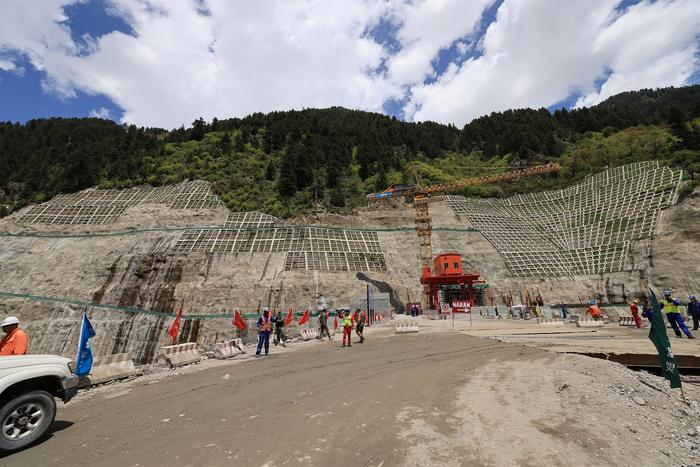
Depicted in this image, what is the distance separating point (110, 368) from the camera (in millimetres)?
11805

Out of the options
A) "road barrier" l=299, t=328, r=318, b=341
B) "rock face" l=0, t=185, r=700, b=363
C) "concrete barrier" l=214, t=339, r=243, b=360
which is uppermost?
"rock face" l=0, t=185, r=700, b=363

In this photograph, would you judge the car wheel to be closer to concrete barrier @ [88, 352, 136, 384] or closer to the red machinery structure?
concrete barrier @ [88, 352, 136, 384]

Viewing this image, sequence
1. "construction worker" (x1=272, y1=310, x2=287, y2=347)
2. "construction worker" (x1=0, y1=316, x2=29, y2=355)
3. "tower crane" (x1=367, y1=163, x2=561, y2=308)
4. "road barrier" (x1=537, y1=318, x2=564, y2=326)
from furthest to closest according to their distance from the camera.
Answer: "tower crane" (x1=367, y1=163, x2=561, y2=308)
"road barrier" (x1=537, y1=318, x2=564, y2=326)
"construction worker" (x1=272, y1=310, x2=287, y2=347)
"construction worker" (x1=0, y1=316, x2=29, y2=355)

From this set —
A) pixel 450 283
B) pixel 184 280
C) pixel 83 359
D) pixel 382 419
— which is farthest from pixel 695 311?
pixel 184 280

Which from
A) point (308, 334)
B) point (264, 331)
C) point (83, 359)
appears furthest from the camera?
point (308, 334)

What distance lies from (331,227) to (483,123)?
262ft

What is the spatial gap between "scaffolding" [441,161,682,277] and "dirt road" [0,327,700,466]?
37.4 metres

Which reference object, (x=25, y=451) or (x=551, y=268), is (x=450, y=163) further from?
(x=25, y=451)

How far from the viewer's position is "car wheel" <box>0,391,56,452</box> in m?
5.58

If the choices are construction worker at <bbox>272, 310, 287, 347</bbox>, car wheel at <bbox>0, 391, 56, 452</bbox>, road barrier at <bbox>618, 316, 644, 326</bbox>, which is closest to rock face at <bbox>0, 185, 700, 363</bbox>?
construction worker at <bbox>272, 310, 287, 347</bbox>

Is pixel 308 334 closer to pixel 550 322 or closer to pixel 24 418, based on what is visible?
pixel 24 418

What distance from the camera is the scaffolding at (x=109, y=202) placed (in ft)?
156

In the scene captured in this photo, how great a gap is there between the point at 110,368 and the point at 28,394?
6.66 meters

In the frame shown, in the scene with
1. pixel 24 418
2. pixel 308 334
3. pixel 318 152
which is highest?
pixel 318 152
